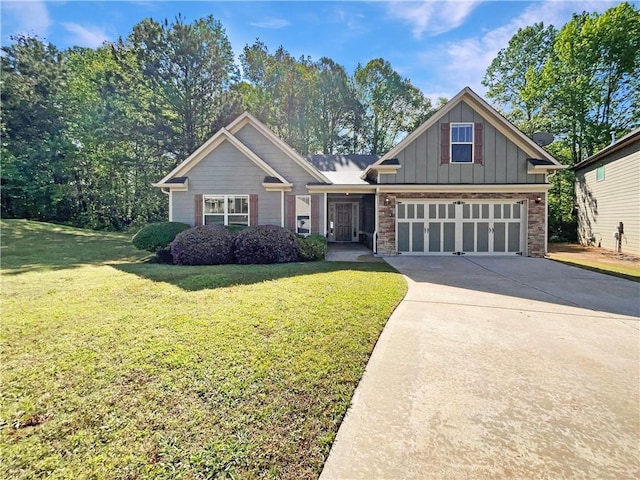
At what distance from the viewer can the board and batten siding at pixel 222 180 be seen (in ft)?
44.3

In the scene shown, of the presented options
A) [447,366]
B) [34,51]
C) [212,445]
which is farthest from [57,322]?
[34,51]

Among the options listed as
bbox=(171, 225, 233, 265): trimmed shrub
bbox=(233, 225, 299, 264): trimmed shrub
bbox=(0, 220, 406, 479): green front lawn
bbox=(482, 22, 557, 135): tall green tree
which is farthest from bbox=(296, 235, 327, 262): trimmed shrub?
bbox=(482, 22, 557, 135): tall green tree

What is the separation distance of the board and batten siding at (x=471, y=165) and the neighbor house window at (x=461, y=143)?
0.25 m

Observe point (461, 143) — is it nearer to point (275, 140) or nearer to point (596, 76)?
point (275, 140)

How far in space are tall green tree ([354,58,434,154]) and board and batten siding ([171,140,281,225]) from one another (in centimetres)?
2109

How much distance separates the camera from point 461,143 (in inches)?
509

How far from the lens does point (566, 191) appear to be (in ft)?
79.0

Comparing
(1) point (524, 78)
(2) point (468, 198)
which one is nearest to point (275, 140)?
(2) point (468, 198)

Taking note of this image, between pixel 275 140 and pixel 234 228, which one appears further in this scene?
pixel 275 140

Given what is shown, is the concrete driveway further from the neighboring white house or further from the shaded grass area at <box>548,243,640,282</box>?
the neighboring white house

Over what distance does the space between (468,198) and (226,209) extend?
9.83 meters

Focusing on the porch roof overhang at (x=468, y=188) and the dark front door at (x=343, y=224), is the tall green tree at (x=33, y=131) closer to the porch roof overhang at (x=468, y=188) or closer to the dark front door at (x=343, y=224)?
the dark front door at (x=343, y=224)

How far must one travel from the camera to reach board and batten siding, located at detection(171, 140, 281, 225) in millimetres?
13500

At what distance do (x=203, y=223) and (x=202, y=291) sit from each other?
7.59 metres
